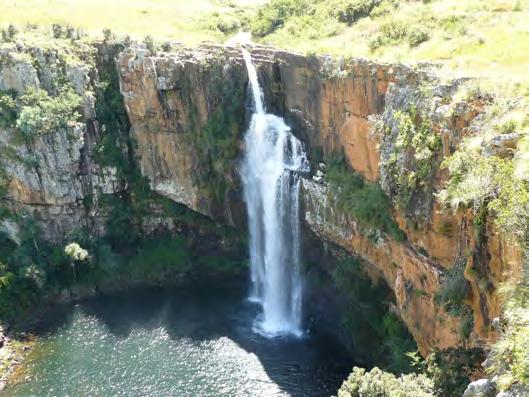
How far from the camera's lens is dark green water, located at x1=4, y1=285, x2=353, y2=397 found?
31734 millimetres

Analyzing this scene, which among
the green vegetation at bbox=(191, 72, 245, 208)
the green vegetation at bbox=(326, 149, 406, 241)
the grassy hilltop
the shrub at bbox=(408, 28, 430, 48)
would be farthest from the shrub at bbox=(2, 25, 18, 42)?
the shrub at bbox=(408, 28, 430, 48)

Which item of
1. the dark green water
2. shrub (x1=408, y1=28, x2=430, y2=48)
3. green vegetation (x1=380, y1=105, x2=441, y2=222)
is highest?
shrub (x1=408, y1=28, x2=430, y2=48)

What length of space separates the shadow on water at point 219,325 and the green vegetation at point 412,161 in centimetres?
1180

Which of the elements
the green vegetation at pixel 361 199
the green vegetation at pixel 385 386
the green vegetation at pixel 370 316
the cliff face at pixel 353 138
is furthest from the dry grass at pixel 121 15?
the green vegetation at pixel 385 386

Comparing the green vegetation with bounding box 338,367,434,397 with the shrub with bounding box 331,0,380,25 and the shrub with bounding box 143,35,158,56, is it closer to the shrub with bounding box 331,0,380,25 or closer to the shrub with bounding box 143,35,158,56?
the shrub with bounding box 331,0,380,25

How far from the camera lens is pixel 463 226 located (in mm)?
20922

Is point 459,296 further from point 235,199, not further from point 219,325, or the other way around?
point 235,199

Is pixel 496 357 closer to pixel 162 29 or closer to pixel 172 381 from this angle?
pixel 172 381

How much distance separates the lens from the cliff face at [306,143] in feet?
74.7

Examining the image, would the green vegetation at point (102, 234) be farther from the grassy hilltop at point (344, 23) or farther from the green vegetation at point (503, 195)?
the green vegetation at point (503, 195)

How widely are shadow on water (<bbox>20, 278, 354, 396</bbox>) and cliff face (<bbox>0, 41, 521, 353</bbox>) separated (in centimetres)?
592

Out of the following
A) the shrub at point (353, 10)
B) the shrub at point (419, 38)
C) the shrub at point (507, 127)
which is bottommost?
the shrub at point (507, 127)

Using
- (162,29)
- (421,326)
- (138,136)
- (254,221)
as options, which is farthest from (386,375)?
(162,29)

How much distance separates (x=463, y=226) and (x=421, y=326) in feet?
24.5
